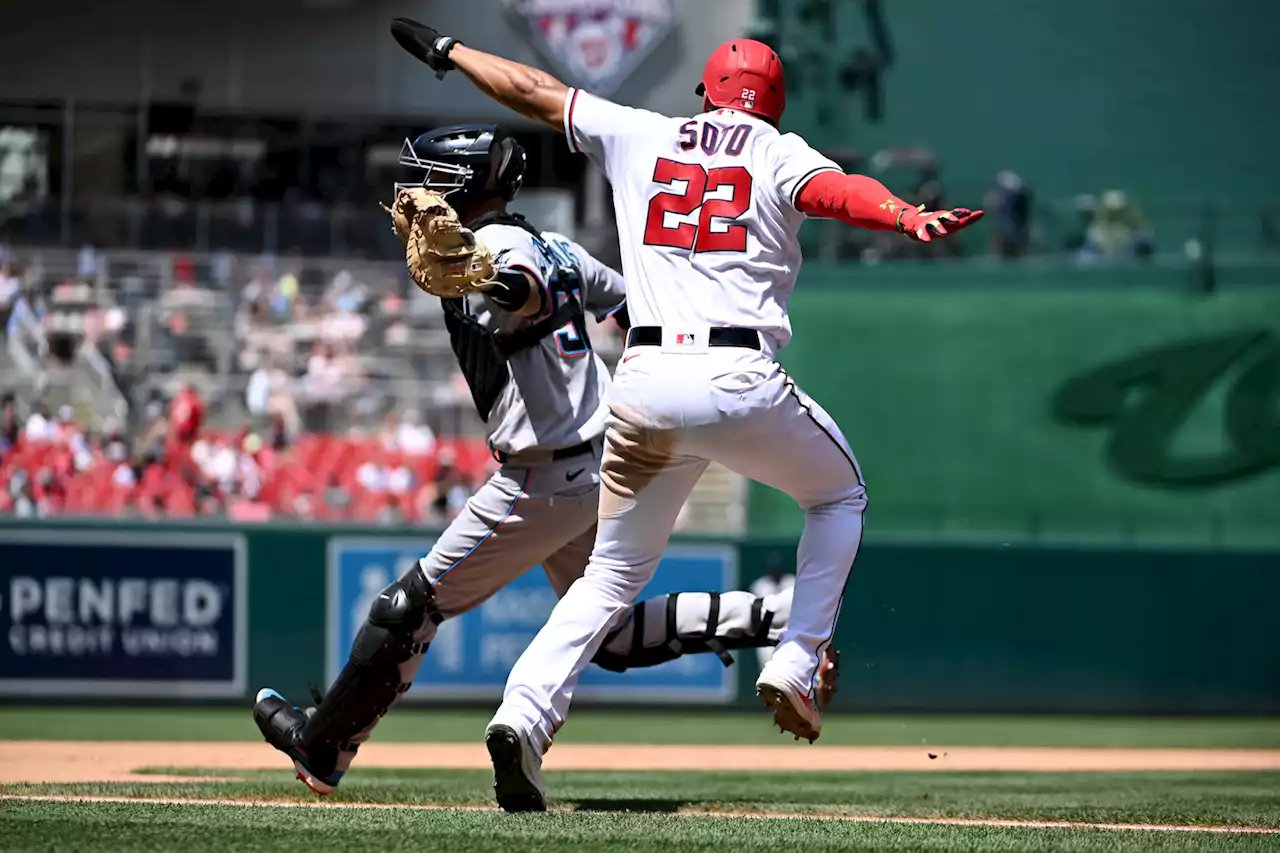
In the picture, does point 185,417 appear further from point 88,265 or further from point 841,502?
point 841,502

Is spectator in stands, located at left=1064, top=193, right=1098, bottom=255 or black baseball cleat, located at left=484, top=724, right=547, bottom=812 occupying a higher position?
spectator in stands, located at left=1064, top=193, right=1098, bottom=255

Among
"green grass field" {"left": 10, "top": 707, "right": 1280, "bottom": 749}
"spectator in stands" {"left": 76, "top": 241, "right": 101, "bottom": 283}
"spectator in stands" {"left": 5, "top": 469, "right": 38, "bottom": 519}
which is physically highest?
"spectator in stands" {"left": 76, "top": 241, "right": 101, "bottom": 283}

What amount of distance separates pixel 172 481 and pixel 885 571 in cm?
602

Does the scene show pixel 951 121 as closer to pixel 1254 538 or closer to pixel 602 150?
pixel 1254 538

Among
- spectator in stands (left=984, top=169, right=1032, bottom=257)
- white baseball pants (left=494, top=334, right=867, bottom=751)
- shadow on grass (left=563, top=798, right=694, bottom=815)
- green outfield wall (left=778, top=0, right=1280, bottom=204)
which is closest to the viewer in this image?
white baseball pants (left=494, top=334, right=867, bottom=751)

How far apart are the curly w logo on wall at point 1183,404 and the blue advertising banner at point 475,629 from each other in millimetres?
6703

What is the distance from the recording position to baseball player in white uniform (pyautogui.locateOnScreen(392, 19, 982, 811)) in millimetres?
4512

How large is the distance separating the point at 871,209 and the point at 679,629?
5.38ft

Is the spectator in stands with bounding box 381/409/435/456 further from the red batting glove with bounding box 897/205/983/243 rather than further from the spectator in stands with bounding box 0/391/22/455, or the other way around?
the red batting glove with bounding box 897/205/983/243

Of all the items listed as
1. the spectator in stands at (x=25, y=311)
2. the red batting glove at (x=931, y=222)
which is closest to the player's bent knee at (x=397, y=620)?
the red batting glove at (x=931, y=222)

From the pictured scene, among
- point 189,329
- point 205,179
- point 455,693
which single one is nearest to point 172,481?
point 189,329

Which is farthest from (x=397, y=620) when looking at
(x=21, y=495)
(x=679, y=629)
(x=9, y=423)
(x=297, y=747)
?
(x=9, y=423)

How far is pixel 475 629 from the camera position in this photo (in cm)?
1242

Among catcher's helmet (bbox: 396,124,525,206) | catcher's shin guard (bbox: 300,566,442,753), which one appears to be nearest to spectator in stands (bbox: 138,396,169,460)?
catcher's shin guard (bbox: 300,566,442,753)
